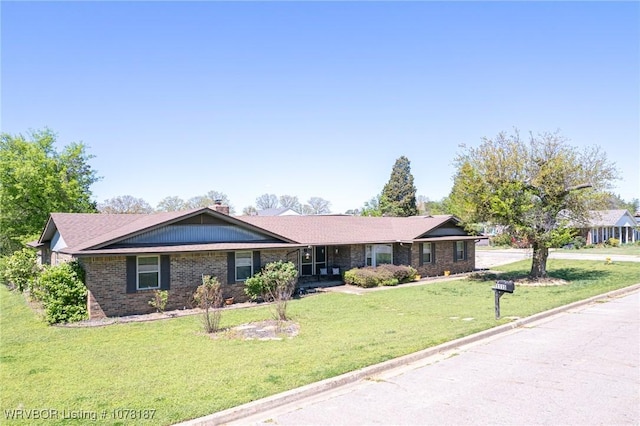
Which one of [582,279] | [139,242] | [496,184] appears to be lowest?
[582,279]

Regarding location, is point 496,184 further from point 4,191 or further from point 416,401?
point 4,191

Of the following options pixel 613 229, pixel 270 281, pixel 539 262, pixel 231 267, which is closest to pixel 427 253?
pixel 539 262

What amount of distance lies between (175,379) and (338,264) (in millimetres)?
17341

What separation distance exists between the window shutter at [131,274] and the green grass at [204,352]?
1.80 metres

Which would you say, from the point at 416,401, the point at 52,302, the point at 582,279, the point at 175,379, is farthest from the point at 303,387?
the point at 582,279

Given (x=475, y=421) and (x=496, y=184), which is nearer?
(x=475, y=421)

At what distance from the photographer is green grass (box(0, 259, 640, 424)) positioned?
23.9 ft

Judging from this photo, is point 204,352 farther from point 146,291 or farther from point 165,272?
point 165,272

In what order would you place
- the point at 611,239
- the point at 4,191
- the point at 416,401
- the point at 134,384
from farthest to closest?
1. the point at 611,239
2. the point at 4,191
3. the point at 134,384
4. the point at 416,401

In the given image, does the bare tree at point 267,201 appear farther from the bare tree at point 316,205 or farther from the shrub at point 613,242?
the shrub at point 613,242

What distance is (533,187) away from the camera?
22578mm

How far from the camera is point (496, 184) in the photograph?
22609mm

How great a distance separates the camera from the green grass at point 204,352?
728cm

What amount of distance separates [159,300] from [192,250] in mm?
2092
